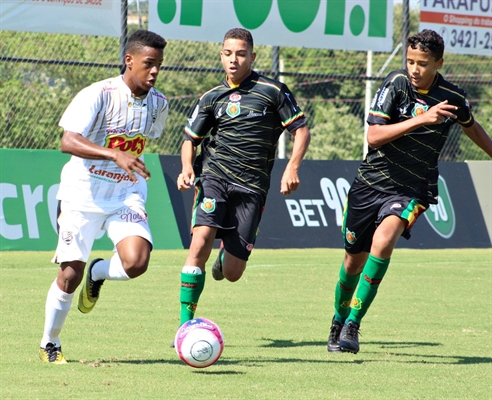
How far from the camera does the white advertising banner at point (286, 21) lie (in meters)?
15.5

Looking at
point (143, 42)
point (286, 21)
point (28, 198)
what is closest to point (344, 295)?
point (143, 42)

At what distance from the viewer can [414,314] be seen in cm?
948

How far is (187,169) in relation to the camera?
7.18m

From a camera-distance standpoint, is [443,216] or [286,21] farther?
[443,216]

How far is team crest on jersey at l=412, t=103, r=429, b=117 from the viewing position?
23.7 ft

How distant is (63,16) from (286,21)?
4.07 meters

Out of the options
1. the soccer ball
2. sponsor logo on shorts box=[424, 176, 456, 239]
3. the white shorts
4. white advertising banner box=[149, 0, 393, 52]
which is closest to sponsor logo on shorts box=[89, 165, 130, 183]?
the white shorts

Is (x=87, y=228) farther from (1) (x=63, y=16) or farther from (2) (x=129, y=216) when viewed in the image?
(1) (x=63, y=16)

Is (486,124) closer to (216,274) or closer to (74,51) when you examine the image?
(74,51)

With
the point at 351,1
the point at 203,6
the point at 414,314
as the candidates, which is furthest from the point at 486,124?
the point at 414,314

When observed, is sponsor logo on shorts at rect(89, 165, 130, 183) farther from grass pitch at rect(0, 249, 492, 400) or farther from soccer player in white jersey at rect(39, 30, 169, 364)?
grass pitch at rect(0, 249, 492, 400)

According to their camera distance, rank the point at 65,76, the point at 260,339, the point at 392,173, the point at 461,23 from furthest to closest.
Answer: the point at 65,76 < the point at 461,23 < the point at 260,339 < the point at 392,173

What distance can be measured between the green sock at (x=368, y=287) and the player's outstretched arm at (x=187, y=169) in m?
1.49

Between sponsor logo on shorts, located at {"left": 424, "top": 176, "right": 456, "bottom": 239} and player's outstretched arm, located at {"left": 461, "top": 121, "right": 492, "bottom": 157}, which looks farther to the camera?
sponsor logo on shorts, located at {"left": 424, "top": 176, "right": 456, "bottom": 239}
